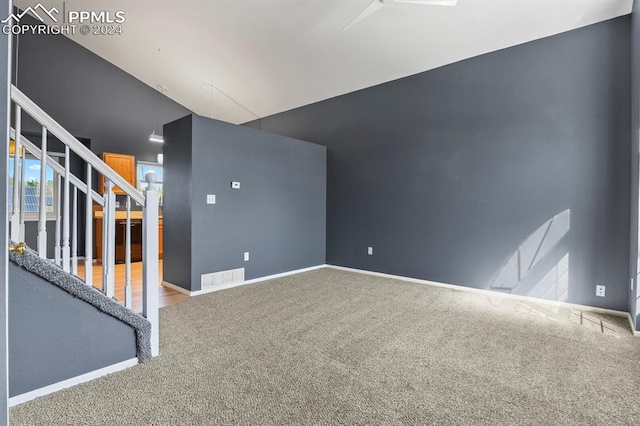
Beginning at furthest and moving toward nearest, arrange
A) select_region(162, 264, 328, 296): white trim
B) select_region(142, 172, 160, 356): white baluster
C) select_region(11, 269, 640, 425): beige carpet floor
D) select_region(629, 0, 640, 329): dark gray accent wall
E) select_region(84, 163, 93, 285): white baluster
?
select_region(162, 264, 328, 296): white trim < select_region(629, 0, 640, 329): dark gray accent wall < select_region(142, 172, 160, 356): white baluster < select_region(84, 163, 93, 285): white baluster < select_region(11, 269, 640, 425): beige carpet floor

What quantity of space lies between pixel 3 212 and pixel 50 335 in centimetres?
103

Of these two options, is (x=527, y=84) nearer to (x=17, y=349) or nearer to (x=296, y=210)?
(x=296, y=210)

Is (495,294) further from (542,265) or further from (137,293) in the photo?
(137,293)

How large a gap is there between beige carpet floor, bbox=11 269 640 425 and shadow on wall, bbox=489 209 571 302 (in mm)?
302

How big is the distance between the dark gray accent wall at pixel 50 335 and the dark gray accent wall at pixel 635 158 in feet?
13.2

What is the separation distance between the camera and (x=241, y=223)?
13.9 feet

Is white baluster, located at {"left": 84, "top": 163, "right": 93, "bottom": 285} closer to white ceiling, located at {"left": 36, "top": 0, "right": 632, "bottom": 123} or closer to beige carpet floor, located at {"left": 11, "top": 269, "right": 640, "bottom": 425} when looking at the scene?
beige carpet floor, located at {"left": 11, "top": 269, "right": 640, "bottom": 425}

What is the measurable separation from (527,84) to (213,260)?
4240 mm

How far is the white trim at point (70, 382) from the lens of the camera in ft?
5.32

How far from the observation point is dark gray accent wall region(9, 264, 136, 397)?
1.61 meters

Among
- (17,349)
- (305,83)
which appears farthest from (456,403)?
(305,83)

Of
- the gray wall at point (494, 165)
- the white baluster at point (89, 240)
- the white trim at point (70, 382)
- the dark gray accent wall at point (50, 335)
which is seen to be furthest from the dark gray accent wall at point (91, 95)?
the white trim at point (70, 382)

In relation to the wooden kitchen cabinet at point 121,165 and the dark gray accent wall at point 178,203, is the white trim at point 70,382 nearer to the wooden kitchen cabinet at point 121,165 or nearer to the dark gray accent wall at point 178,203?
the dark gray accent wall at point 178,203

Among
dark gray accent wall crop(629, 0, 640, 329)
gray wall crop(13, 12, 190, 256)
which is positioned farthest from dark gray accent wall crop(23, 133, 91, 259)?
dark gray accent wall crop(629, 0, 640, 329)
